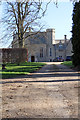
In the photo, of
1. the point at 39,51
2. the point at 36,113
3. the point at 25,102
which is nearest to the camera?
the point at 36,113

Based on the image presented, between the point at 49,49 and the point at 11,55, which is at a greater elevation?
the point at 49,49

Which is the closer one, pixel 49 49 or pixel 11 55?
pixel 11 55

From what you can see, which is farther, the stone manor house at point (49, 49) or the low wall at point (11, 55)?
the stone manor house at point (49, 49)

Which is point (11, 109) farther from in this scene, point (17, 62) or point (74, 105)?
point (17, 62)

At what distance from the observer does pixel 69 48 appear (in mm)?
62938

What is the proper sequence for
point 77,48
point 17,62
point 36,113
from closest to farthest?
point 36,113 < point 77,48 < point 17,62

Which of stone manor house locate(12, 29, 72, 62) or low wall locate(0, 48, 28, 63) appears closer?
low wall locate(0, 48, 28, 63)

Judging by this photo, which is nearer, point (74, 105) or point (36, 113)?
point (36, 113)

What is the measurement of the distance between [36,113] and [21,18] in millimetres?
25653

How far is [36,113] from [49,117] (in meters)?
0.35

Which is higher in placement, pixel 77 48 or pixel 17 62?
pixel 77 48

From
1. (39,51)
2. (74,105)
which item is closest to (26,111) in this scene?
(74,105)

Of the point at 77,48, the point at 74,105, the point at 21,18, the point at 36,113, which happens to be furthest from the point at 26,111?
the point at 21,18

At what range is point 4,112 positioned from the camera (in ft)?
13.4
